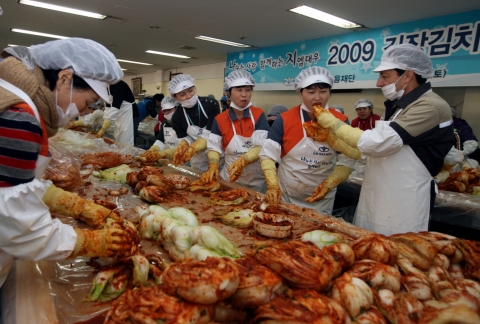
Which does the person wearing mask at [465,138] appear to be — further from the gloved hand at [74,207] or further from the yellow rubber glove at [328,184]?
the gloved hand at [74,207]

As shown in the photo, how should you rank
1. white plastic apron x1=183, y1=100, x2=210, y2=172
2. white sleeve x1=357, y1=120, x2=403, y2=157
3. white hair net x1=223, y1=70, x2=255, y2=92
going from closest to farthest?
white sleeve x1=357, y1=120, x2=403, y2=157 → white hair net x1=223, y1=70, x2=255, y2=92 → white plastic apron x1=183, y1=100, x2=210, y2=172

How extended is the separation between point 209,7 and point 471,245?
721 cm

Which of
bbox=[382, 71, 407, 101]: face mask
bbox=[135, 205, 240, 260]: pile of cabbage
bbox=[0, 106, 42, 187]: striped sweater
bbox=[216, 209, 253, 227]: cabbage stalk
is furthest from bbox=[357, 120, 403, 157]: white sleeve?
bbox=[0, 106, 42, 187]: striped sweater

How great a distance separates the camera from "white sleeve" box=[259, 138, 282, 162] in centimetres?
338

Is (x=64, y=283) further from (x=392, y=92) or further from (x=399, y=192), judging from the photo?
(x=392, y=92)

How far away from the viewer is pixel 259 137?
12.4 feet

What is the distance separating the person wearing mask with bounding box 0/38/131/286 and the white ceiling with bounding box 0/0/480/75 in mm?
5934

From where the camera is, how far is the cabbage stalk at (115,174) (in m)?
3.53

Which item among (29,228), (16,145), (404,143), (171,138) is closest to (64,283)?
(29,228)

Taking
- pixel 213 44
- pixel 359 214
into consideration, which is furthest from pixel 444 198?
pixel 213 44

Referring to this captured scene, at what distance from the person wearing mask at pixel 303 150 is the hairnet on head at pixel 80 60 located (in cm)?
190

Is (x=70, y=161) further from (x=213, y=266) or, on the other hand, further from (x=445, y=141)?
(x=445, y=141)

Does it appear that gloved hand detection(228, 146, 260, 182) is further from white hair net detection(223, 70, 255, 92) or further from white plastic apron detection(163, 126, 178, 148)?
white plastic apron detection(163, 126, 178, 148)

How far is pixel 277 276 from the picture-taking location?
1.21 m
